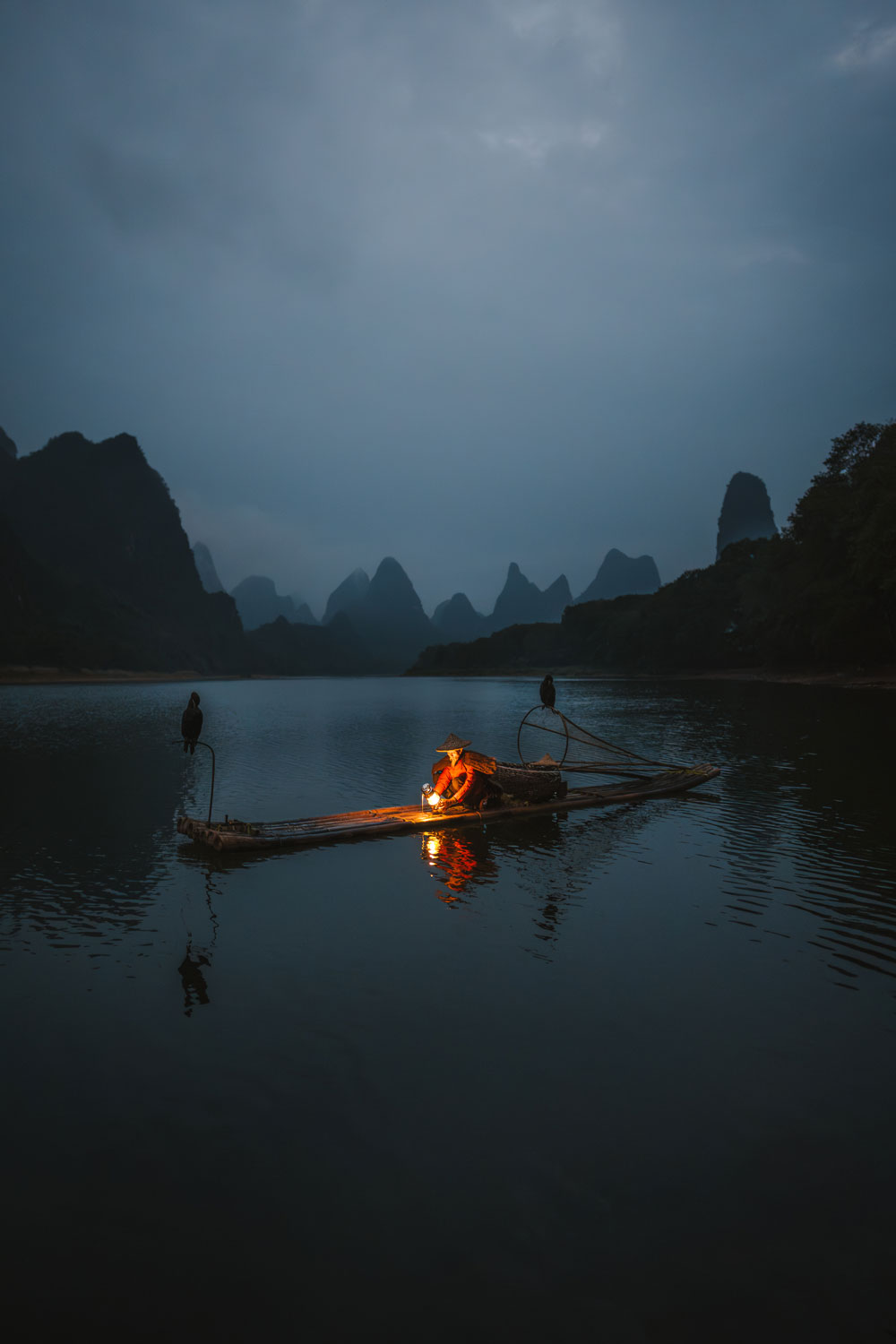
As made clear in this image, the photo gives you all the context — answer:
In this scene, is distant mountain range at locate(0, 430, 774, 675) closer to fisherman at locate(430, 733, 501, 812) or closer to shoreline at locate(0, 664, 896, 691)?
shoreline at locate(0, 664, 896, 691)

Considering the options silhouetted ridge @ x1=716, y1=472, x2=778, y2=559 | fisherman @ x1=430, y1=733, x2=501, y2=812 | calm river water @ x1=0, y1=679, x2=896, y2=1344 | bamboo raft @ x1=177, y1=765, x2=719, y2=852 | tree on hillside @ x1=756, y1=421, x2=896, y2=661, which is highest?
silhouetted ridge @ x1=716, y1=472, x2=778, y2=559

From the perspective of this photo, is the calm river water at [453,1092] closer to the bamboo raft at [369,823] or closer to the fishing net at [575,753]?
the bamboo raft at [369,823]

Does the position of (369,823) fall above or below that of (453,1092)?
above

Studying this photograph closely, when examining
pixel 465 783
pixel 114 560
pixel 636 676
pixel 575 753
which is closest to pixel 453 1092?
pixel 465 783

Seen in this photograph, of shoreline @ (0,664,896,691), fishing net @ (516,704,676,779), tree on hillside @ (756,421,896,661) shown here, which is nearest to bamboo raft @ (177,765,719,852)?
fishing net @ (516,704,676,779)

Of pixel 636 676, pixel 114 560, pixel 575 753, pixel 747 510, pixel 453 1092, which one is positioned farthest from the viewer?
pixel 114 560

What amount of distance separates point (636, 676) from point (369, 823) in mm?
83176

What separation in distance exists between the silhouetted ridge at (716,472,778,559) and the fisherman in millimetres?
143350

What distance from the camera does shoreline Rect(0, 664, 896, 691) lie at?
45938 mm

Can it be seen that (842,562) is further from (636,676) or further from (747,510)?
(747,510)

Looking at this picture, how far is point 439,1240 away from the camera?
3533 mm

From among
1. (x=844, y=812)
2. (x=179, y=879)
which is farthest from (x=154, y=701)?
(x=844, y=812)

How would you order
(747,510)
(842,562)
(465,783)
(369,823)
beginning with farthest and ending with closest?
(747,510) → (842,562) → (465,783) → (369,823)

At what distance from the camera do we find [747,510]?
473 ft
